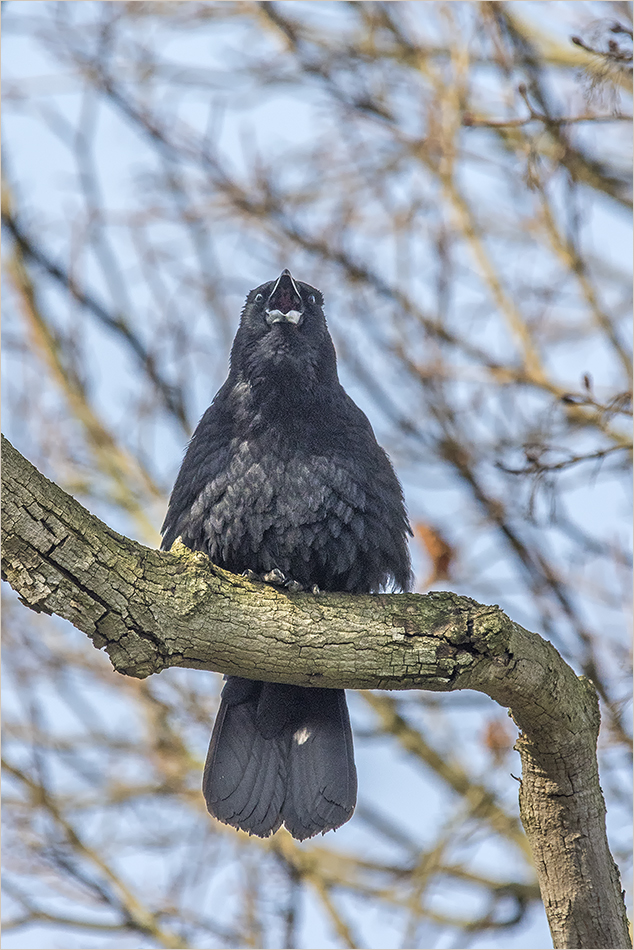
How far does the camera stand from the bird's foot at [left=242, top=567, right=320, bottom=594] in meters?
3.46

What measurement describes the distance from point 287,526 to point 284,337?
772mm

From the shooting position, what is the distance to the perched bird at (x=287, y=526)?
12.0 ft

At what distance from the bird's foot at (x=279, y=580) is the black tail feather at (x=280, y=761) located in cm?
48

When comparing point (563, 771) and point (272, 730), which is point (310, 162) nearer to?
point (272, 730)

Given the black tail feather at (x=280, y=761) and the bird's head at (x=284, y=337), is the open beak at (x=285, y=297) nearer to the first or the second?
the bird's head at (x=284, y=337)

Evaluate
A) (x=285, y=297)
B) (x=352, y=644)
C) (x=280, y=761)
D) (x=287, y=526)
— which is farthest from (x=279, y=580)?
(x=285, y=297)

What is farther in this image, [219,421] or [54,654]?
[54,654]

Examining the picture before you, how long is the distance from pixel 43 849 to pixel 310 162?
4659 mm

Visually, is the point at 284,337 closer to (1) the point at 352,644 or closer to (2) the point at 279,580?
(2) the point at 279,580

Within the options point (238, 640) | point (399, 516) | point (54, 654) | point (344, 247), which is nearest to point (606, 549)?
point (399, 516)

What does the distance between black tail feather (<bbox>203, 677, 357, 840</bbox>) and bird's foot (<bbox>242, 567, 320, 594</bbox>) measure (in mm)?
478

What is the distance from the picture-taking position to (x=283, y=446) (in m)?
3.74

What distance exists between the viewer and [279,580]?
11.4 ft

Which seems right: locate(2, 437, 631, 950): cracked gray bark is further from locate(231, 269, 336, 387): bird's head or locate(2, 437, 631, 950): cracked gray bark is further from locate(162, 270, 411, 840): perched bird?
locate(231, 269, 336, 387): bird's head
